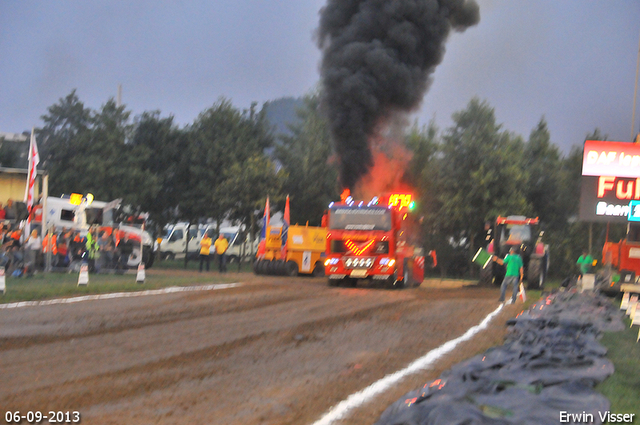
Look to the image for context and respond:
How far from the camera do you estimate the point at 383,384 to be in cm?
758

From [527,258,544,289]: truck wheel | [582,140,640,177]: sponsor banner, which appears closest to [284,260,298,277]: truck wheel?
[527,258,544,289]: truck wheel

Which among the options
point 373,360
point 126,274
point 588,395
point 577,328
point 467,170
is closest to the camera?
point 588,395

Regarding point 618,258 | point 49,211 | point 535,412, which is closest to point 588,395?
point 535,412

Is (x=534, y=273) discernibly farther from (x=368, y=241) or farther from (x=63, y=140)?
(x=63, y=140)

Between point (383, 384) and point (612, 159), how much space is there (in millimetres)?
14680

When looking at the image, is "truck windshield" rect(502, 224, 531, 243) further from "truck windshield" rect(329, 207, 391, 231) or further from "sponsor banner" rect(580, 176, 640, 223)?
"truck windshield" rect(329, 207, 391, 231)

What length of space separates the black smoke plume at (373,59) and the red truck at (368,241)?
4.43 m

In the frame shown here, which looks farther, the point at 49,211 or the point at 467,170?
the point at 467,170

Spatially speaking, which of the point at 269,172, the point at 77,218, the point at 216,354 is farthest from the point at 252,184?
the point at 216,354

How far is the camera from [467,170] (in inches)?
1433

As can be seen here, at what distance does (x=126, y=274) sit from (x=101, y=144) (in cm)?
1283

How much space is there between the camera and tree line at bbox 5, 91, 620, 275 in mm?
33062

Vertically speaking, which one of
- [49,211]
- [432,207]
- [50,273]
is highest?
[432,207]

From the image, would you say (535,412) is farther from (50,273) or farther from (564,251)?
(564,251)
